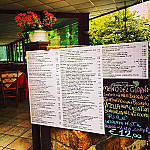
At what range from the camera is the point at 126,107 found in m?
1.26

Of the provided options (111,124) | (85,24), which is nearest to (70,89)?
(111,124)

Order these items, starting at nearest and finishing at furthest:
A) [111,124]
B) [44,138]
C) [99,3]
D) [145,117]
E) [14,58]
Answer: [145,117]
[111,124]
[44,138]
[99,3]
[14,58]

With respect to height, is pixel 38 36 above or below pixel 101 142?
above

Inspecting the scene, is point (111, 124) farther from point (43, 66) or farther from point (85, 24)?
point (85, 24)

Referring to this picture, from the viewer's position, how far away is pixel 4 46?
68.0 ft

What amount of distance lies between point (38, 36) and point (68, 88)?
2.30 feet

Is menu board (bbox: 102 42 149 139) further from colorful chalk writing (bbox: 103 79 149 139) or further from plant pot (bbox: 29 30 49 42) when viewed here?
plant pot (bbox: 29 30 49 42)

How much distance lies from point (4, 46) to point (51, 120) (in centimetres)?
2126

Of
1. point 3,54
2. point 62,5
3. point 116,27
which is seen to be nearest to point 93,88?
point 62,5

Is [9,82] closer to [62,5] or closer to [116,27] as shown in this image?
[62,5]

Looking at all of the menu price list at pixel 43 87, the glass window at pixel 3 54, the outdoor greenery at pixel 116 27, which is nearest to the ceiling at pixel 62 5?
the outdoor greenery at pixel 116 27

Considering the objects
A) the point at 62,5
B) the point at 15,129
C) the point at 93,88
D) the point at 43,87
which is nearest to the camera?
the point at 93,88

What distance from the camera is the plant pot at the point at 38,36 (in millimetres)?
1746

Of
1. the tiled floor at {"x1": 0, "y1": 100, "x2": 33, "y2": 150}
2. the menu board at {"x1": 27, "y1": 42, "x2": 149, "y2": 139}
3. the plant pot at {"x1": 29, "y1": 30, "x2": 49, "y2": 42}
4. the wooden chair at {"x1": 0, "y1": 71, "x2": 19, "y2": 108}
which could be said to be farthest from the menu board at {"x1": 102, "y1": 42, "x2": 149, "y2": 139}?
the wooden chair at {"x1": 0, "y1": 71, "x2": 19, "y2": 108}
